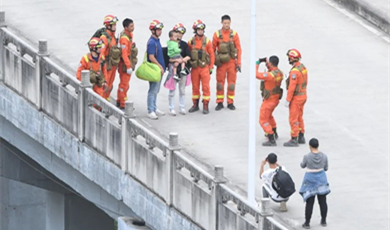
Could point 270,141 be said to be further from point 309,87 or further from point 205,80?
point 309,87

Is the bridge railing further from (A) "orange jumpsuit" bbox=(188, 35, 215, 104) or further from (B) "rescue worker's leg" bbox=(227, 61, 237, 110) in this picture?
(B) "rescue worker's leg" bbox=(227, 61, 237, 110)

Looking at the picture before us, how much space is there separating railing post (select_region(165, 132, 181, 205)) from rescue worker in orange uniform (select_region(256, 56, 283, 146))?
106 inches

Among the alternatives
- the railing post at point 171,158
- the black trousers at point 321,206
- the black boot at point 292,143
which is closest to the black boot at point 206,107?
the black boot at point 292,143

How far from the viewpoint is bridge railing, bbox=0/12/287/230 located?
20.4 meters

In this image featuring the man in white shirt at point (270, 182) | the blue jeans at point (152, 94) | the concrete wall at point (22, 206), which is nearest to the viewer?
the man in white shirt at point (270, 182)

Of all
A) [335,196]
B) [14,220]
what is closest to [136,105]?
[335,196]

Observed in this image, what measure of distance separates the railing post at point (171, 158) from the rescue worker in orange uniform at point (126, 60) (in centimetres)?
372

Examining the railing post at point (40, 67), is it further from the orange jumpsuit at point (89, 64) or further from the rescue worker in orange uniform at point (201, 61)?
the rescue worker in orange uniform at point (201, 61)

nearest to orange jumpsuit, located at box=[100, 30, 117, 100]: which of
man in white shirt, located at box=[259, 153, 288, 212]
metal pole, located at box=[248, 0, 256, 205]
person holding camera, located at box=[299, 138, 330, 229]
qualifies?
metal pole, located at box=[248, 0, 256, 205]

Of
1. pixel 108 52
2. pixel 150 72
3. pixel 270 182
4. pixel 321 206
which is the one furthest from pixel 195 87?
pixel 321 206

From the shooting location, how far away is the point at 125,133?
2275 centimetres

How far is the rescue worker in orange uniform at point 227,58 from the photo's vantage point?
2545 cm

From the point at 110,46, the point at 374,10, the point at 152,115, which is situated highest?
the point at 110,46

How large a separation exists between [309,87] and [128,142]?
5371mm
